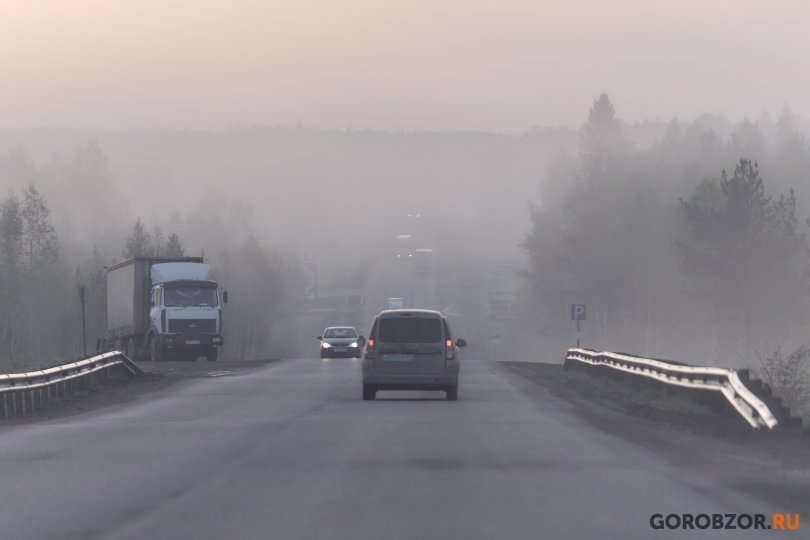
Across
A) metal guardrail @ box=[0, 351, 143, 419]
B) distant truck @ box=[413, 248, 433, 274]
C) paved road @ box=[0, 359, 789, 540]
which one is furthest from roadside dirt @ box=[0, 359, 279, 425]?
distant truck @ box=[413, 248, 433, 274]

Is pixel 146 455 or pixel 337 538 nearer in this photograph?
pixel 337 538

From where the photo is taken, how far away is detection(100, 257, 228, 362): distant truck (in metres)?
53.7

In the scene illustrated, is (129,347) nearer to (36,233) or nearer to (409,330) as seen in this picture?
(409,330)

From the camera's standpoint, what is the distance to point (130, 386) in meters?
35.5

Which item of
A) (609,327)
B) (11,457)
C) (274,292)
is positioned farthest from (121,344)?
(274,292)

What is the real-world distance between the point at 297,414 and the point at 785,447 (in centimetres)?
870

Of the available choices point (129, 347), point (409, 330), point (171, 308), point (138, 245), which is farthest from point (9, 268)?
point (409, 330)

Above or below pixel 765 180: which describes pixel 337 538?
below

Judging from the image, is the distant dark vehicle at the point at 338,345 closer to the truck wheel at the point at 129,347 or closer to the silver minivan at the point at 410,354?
the truck wheel at the point at 129,347

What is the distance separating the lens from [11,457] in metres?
16.0

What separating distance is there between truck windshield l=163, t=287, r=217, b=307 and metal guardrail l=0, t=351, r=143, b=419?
18.2m

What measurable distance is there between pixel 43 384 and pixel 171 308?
2653cm

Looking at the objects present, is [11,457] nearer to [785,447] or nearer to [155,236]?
[785,447]

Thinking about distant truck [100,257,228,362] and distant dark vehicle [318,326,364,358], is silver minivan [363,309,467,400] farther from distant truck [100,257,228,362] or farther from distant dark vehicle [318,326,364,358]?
distant dark vehicle [318,326,364,358]
